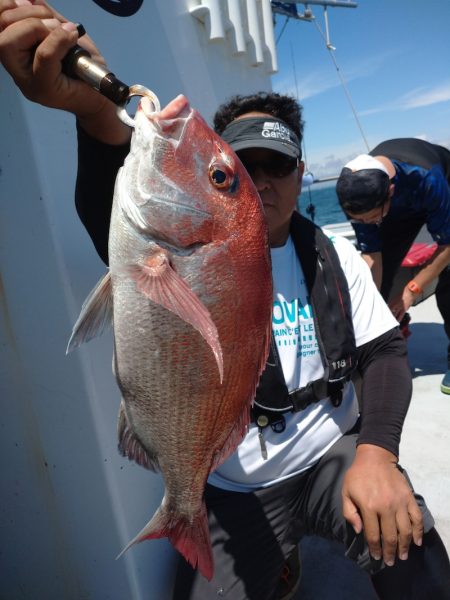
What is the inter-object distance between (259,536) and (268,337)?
0.97 metres

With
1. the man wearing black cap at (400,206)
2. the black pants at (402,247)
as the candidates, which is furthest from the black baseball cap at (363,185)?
the black pants at (402,247)

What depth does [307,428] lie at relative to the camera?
68.4 inches

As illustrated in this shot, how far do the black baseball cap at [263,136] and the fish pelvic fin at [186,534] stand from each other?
1.19 metres

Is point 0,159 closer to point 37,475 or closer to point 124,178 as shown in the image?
point 124,178

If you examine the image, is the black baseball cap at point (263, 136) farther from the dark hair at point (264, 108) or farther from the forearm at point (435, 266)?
the forearm at point (435, 266)

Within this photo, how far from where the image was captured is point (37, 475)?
64.4 inches

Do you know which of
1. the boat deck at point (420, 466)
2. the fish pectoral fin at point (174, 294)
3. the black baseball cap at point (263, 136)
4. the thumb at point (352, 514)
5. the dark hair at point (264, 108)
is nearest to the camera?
the fish pectoral fin at point (174, 294)

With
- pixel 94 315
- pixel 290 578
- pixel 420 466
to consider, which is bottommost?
pixel 420 466

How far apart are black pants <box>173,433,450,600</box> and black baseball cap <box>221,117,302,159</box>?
1.17 m

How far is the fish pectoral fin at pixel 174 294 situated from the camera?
3.08ft

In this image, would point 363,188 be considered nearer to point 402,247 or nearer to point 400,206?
point 400,206

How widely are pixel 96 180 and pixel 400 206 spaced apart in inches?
116

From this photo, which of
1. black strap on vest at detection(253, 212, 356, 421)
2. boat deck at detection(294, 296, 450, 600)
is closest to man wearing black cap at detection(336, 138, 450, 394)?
boat deck at detection(294, 296, 450, 600)

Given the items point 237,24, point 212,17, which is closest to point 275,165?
point 212,17
